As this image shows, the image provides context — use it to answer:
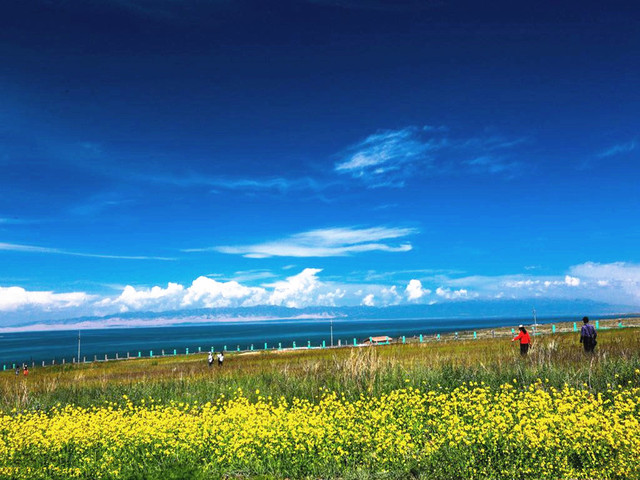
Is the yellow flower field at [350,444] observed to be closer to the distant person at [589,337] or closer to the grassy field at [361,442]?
the grassy field at [361,442]

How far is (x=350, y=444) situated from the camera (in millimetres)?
8672

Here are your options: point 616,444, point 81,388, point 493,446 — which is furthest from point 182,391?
point 616,444

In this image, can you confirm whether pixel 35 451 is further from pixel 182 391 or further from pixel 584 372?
pixel 584 372

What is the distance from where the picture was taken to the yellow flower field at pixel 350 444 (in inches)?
290

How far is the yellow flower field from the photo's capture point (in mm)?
7371

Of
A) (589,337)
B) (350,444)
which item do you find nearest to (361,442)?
(350,444)

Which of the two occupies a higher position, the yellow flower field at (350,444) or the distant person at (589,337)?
the distant person at (589,337)

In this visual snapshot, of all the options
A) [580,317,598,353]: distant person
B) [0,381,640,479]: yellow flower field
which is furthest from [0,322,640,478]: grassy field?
[580,317,598,353]: distant person

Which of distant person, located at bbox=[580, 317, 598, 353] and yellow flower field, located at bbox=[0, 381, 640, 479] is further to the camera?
distant person, located at bbox=[580, 317, 598, 353]

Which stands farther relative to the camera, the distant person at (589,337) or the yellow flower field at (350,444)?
the distant person at (589,337)

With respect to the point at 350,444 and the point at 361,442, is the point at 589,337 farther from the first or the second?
the point at 350,444

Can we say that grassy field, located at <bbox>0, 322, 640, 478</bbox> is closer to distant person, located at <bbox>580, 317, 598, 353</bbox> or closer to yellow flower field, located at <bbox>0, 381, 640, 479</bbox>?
yellow flower field, located at <bbox>0, 381, 640, 479</bbox>

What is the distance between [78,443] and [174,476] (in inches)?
149

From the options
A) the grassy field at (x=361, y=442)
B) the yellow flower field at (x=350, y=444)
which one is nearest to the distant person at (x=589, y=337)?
the grassy field at (x=361, y=442)
